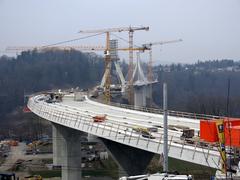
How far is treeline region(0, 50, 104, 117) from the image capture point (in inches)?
4102

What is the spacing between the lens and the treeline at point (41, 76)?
104 metres

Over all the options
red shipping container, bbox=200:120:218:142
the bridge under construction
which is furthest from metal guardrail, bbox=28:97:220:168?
red shipping container, bbox=200:120:218:142

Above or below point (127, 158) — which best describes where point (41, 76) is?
above

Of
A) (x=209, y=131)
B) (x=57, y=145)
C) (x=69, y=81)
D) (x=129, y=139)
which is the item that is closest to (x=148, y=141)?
(x=129, y=139)

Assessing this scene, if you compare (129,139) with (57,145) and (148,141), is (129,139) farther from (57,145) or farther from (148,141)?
(57,145)

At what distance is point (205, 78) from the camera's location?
136 metres

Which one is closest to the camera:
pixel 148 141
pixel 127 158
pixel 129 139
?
pixel 148 141

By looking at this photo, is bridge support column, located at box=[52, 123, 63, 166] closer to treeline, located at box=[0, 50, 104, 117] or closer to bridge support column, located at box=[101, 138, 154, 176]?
bridge support column, located at box=[101, 138, 154, 176]

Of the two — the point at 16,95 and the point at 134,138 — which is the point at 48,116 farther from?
the point at 16,95

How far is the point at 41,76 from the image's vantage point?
118m

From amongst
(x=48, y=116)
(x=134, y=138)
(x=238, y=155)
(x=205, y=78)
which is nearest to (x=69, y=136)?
(x=48, y=116)

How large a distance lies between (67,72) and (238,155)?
115699 mm

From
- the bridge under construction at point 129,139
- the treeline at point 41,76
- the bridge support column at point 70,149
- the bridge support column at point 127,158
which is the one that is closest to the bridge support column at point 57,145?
the bridge under construction at point 129,139

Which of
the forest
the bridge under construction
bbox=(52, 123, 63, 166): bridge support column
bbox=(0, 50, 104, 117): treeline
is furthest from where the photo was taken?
bbox=(0, 50, 104, 117): treeline
